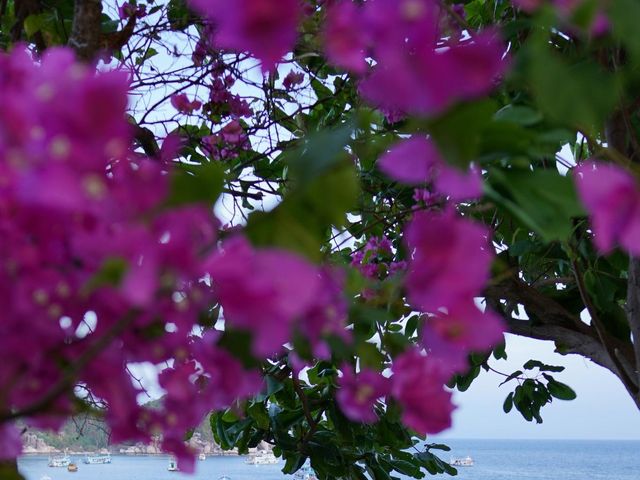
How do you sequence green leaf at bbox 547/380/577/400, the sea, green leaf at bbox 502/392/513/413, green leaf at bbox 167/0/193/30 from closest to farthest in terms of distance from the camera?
green leaf at bbox 167/0/193/30, green leaf at bbox 547/380/577/400, green leaf at bbox 502/392/513/413, the sea

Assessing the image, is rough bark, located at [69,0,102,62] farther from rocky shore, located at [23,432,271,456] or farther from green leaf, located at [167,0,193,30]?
green leaf, located at [167,0,193,30]

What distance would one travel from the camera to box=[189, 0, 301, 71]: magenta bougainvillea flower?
0.28 metres

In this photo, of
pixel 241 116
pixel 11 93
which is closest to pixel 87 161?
pixel 11 93

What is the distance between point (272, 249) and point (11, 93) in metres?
0.13

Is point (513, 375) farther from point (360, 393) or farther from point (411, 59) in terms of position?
point (411, 59)

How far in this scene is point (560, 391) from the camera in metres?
2.16

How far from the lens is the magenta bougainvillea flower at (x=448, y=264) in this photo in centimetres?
32

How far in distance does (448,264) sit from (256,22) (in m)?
0.13

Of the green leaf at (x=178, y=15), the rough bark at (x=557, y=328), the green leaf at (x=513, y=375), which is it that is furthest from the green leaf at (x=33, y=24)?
the green leaf at (x=513, y=375)

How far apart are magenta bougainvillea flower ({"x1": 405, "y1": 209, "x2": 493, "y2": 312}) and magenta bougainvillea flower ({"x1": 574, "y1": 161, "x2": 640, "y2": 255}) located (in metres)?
0.06

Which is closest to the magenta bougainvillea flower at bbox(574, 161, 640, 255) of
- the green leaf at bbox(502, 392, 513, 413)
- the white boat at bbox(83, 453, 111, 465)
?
the green leaf at bbox(502, 392, 513, 413)

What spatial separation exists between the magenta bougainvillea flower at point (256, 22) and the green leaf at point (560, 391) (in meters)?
2.03

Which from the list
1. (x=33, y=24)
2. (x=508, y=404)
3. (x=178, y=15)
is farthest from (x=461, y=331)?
(x=508, y=404)

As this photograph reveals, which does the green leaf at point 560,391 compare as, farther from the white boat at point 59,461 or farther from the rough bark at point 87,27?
the white boat at point 59,461
